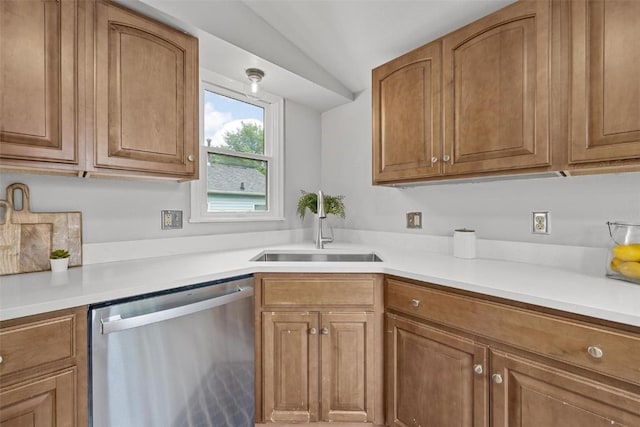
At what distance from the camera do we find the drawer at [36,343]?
33.6 inches

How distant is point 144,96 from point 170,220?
2.43 ft

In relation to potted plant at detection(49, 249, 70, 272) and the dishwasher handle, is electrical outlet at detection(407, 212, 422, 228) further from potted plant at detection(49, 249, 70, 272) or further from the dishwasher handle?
potted plant at detection(49, 249, 70, 272)

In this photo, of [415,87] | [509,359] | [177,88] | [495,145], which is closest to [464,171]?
[495,145]

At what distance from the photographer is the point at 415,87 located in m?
1.69

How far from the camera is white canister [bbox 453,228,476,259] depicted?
1.72 metres

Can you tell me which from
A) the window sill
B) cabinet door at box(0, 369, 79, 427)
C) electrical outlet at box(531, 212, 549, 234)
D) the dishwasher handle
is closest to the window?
the window sill

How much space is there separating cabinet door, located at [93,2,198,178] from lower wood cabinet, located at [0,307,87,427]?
Result: 0.70 metres

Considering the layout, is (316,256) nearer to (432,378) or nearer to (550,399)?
(432,378)

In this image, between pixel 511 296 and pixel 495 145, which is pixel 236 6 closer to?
pixel 495 145

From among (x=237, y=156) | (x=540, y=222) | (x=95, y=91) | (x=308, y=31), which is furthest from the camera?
(x=237, y=156)

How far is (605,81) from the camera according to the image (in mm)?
1104

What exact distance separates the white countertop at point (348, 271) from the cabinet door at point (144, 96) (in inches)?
19.7

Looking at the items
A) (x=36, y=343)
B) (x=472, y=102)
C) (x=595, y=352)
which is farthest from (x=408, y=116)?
(x=36, y=343)

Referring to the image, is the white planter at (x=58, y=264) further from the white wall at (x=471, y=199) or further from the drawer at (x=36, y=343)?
the white wall at (x=471, y=199)
